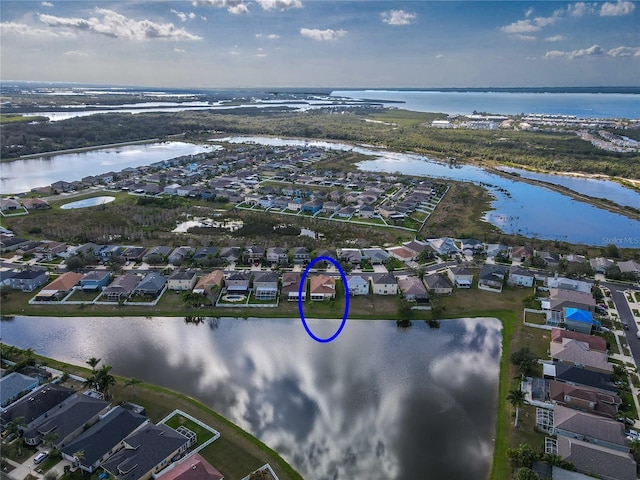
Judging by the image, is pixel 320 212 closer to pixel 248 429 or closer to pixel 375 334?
pixel 375 334

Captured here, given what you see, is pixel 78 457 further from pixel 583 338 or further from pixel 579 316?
pixel 579 316

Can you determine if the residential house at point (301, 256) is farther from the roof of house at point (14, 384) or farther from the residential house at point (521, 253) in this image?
the roof of house at point (14, 384)

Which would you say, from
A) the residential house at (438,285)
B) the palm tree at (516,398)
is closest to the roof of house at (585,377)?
the palm tree at (516,398)

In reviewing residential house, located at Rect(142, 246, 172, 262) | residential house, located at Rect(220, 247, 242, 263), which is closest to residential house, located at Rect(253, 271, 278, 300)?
→ residential house, located at Rect(220, 247, 242, 263)

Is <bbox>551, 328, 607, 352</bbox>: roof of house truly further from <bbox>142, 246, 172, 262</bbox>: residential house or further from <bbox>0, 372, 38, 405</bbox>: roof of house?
<bbox>142, 246, 172, 262</bbox>: residential house

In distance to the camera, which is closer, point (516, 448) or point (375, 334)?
point (516, 448)

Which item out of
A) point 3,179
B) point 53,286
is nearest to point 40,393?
point 53,286
